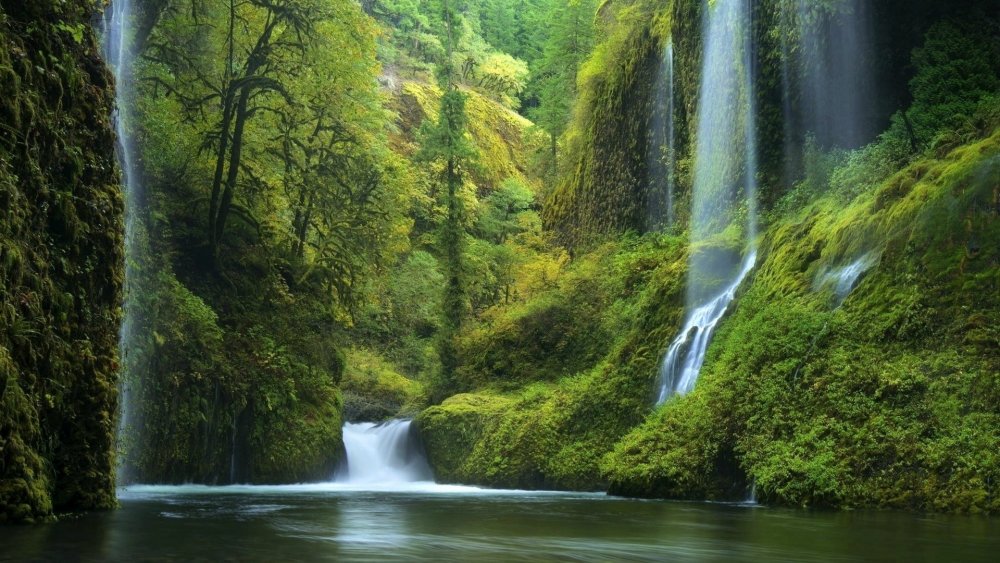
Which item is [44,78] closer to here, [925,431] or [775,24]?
[925,431]

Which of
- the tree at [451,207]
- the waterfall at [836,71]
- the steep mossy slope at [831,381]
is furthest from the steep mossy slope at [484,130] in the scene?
the steep mossy slope at [831,381]

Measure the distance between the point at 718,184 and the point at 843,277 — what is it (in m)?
8.20

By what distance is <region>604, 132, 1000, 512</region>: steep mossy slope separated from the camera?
10.9 meters

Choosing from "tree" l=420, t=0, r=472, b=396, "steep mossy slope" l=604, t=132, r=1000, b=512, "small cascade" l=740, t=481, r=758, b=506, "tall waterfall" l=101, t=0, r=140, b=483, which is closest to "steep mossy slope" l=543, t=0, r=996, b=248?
"steep mossy slope" l=604, t=132, r=1000, b=512

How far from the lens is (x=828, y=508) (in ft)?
37.1

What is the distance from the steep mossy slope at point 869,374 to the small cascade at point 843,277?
0.10 m

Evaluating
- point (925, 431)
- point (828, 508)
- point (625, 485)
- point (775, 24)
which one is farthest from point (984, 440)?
point (775, 24)

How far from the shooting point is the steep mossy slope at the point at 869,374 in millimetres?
10891

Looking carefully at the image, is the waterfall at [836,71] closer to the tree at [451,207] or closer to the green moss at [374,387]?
the tree at [451,207]

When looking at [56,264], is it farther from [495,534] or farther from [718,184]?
[718,184]

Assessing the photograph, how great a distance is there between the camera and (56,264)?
8.58 m

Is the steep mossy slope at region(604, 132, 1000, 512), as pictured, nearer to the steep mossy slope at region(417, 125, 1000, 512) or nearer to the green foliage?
the steep mossy slope at region(417, 125, 1000, 512)

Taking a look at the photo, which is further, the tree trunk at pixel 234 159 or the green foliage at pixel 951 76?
the tree trunk at pixel 234 159

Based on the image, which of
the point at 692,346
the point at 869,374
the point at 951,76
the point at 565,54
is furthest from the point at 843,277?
the point at 565,54
